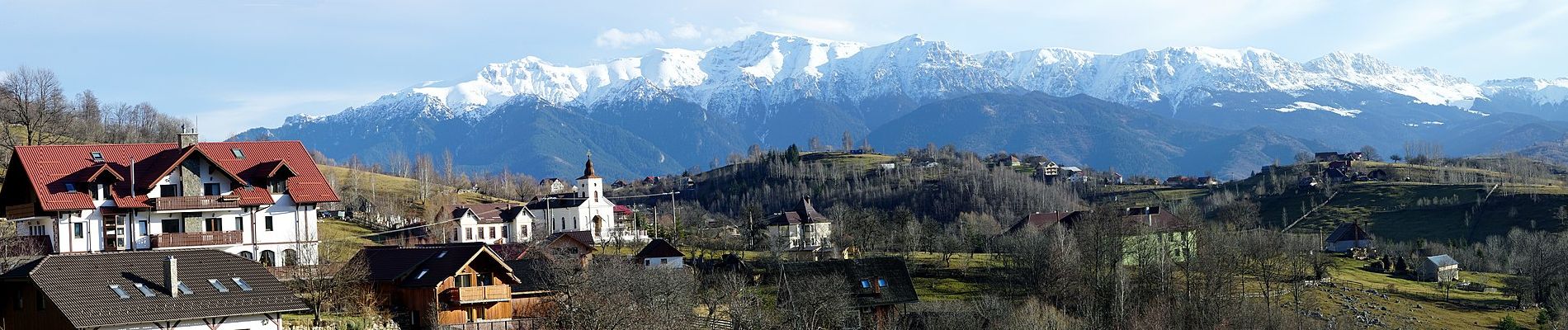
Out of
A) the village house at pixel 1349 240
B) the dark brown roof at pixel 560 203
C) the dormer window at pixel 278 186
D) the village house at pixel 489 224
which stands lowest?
the village house at pixel 1349 240

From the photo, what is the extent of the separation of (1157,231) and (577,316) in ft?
198

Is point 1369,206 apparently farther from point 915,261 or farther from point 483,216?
point 483,216

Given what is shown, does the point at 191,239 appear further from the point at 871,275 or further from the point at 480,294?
the point at 871,275

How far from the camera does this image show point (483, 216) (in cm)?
12419

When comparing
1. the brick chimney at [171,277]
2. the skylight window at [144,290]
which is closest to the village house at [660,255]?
the brick chimney at [171,277]

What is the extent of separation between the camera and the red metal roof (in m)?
60.4

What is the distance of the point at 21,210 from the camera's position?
203 ft

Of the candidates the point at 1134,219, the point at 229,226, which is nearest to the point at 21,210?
the point at 229,226

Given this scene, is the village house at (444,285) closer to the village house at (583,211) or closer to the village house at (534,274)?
the village house at (534,274)

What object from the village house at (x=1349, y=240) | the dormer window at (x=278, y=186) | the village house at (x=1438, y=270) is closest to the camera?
the dormer window at (x=278, y=186)

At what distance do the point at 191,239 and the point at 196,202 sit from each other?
A: 172 centimetres

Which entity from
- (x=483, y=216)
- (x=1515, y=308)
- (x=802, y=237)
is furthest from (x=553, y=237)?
(x=1515, y=308)

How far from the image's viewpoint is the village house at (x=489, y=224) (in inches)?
4476

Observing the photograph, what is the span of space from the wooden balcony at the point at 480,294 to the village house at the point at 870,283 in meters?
20.1
